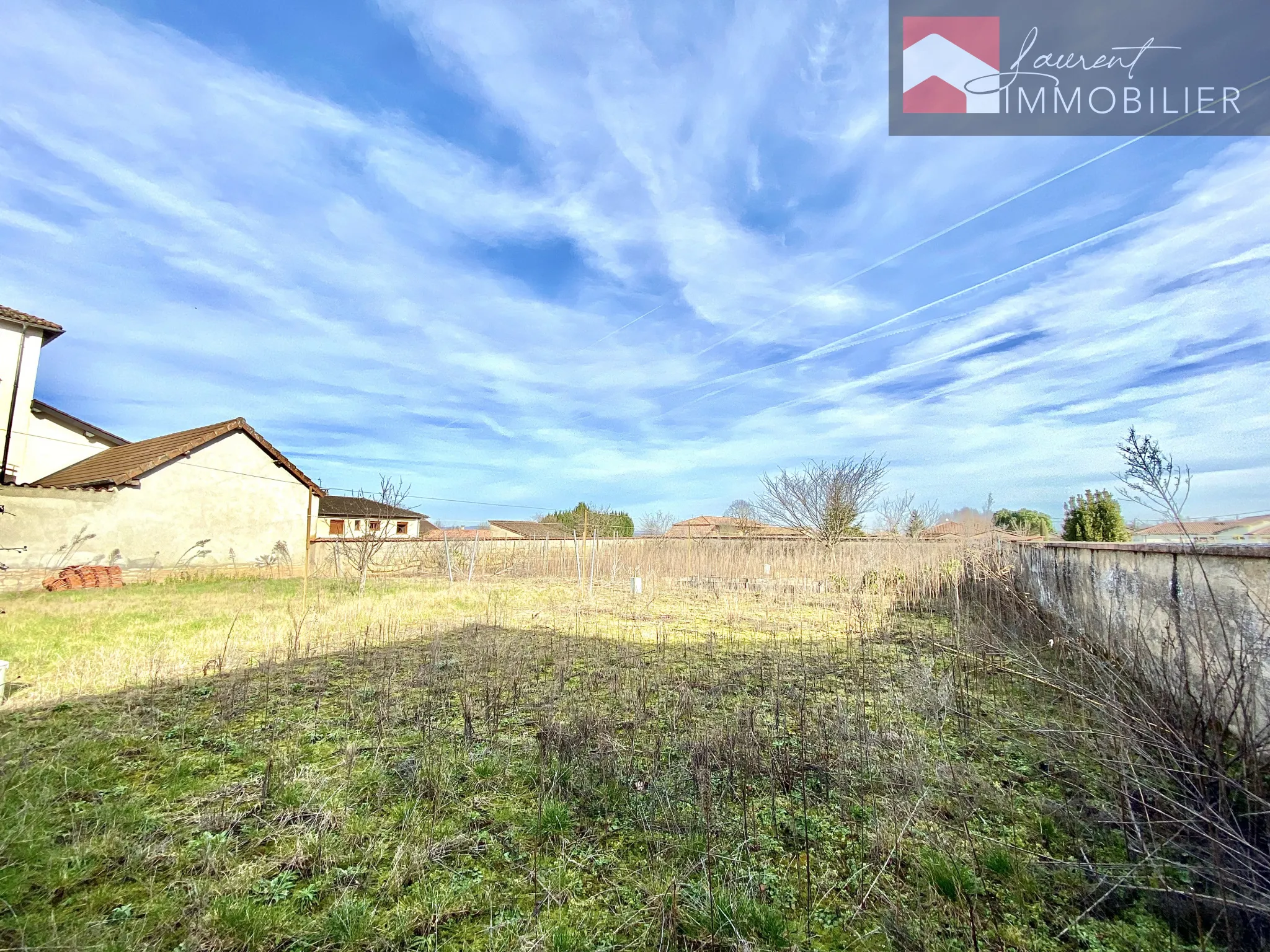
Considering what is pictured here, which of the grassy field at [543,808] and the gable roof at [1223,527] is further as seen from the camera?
the gable roof at [1223,527]

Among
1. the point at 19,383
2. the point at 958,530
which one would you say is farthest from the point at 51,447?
the point at 958,530

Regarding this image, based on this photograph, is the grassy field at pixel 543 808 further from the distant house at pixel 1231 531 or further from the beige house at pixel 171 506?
the beige house at pixel 171 506

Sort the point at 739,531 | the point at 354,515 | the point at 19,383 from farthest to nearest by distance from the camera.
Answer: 1. the point at 354,515
2. the point at 739,531
3. the point at 19,383

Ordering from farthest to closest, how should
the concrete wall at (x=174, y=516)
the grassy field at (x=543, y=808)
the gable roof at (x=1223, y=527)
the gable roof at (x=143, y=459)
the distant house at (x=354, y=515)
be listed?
1. the distant house at (x=354, y=515)
2. the gable roof at (x=143, y=459)
3. the concrete wall at (x=174, y=516)
4. the gable roof at (x=1223, y=527)
5. the grassy field at (x=543, y=808)

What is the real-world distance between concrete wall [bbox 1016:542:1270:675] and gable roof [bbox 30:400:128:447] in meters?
22.7

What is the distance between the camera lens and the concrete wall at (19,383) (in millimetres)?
13258

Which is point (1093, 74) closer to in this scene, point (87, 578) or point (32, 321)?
point (87, 578)

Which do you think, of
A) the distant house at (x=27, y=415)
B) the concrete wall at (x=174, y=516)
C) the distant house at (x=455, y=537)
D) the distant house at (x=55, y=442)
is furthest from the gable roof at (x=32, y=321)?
the distant house at (x=455, y=537)

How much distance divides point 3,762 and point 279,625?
173 inches

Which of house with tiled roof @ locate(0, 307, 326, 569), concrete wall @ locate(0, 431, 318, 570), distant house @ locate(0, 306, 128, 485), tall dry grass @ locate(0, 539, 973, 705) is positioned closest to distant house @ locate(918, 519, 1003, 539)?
tall dry grass @ locate(0, 539, 973, 705)

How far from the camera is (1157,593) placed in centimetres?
346

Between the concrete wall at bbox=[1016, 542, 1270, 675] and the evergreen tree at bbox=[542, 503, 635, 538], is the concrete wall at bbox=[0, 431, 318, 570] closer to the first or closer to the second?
the evergreen tree at bbox=[542, 503, 635, 538]

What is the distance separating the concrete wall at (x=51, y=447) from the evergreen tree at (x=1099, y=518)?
26.9m

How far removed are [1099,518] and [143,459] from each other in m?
23.3
